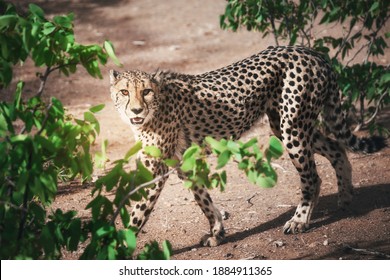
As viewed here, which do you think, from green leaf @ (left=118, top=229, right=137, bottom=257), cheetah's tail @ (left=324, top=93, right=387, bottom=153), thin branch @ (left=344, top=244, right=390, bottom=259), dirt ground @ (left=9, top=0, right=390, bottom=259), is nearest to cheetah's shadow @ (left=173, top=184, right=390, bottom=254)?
dirt ground @ (left=9, top=0, right=390, bottom=259)

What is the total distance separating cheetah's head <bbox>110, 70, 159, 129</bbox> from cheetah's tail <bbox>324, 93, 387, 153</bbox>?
176 centimetres

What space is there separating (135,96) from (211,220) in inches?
53.6

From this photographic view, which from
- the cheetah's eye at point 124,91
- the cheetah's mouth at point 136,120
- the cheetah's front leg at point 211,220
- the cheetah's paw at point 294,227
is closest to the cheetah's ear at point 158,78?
the cheetah's eye at point 124,91

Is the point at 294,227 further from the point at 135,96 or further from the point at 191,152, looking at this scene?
the point at 191,152

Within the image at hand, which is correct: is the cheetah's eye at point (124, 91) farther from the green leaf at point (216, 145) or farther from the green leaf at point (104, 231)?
the green leaf at point (216, 145)

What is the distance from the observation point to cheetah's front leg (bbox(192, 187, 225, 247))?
20.4ft

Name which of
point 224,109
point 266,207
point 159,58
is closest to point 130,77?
point 224,109

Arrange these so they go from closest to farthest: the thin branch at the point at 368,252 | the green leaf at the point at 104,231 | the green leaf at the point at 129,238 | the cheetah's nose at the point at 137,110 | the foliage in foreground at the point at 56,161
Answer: the foliage in foreground at the point at 56,161 → the green leaf at the point at 129,238 → the green leaf at the point at 104,231 → the thin branch at the point at 368,252 → the cheetah's nose at the point at 137,110

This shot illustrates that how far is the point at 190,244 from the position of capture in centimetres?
630

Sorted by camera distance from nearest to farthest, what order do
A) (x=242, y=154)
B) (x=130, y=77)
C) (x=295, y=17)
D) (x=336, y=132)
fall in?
(x=242, y=154)
(x=130, y=77)
(x=336, y=132)
(x=295, y=17)

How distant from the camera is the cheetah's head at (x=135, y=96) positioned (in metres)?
5.66

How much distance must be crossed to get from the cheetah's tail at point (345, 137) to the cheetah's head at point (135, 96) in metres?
1.76
